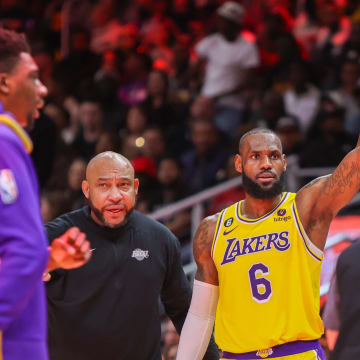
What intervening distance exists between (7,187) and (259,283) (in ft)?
6.64

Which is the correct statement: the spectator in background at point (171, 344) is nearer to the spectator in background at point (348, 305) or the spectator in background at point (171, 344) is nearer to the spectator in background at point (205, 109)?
the spectator in background at point (348, 305)

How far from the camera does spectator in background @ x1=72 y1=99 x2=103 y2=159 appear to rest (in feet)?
32.3

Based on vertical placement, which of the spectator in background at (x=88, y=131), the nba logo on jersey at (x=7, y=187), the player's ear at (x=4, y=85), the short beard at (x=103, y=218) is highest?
the player's ear at (x=4, y=85)

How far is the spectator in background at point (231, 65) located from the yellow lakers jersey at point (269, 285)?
16.4ft

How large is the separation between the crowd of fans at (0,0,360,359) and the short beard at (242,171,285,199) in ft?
7.93

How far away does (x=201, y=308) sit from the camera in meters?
4.55

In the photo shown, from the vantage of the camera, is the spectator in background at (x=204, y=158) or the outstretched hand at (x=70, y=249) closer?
the outstretched hand at (x=70, y=249)

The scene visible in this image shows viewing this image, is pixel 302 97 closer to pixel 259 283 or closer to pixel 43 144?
pixel 43 144

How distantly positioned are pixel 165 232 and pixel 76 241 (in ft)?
6.65

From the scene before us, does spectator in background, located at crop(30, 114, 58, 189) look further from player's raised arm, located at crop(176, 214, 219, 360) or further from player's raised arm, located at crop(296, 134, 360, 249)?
player's raised arm, located at crop(296, 134, 360, 249)

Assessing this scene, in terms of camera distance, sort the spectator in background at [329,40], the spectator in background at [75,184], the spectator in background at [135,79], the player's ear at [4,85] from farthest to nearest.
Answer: the spectator in background at [135,79] → the spectator in background at [329,40] → the spectator in background at [75,184] → the player's ear at [4,85]

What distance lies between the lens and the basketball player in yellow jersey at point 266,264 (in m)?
4.25

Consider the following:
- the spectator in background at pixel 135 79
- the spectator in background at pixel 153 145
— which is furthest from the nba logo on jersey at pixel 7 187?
the spectator in background at pixel 135 79

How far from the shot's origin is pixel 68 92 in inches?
448
